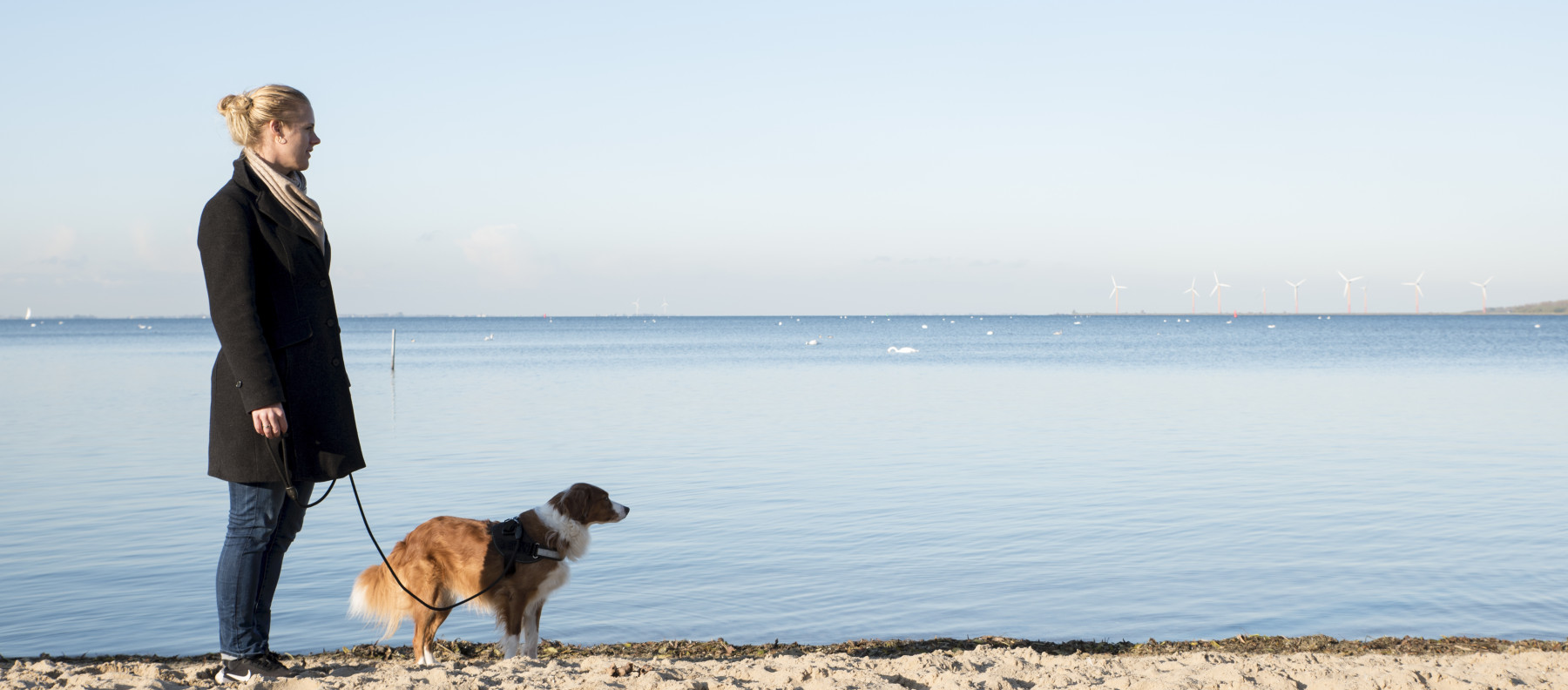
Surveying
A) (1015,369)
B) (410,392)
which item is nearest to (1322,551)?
(410,392)

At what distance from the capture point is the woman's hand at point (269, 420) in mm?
3451

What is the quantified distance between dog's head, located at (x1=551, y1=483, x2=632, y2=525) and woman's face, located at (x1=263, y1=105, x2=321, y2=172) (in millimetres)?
1810

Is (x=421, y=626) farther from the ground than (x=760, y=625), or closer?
farther from the ground

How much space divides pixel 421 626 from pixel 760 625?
210cm

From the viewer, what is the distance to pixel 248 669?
380cm

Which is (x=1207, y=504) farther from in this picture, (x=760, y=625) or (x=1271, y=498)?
(x=760, y=625)

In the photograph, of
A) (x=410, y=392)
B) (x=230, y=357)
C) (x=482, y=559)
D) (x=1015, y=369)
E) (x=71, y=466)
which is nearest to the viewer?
(x=230, y=357)

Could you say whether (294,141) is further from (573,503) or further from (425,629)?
(425,629)

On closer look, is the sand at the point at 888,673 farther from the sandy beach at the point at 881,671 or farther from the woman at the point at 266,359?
the woman at the point at 266,359

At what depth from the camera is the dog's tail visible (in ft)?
15.3

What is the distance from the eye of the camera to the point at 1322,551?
25.8ft

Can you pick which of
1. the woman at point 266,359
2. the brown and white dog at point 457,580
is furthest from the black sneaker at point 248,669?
the brown and white dog at point 457,580

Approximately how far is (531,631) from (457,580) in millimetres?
414

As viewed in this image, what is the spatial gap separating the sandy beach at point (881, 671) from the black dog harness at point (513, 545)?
421 mm
